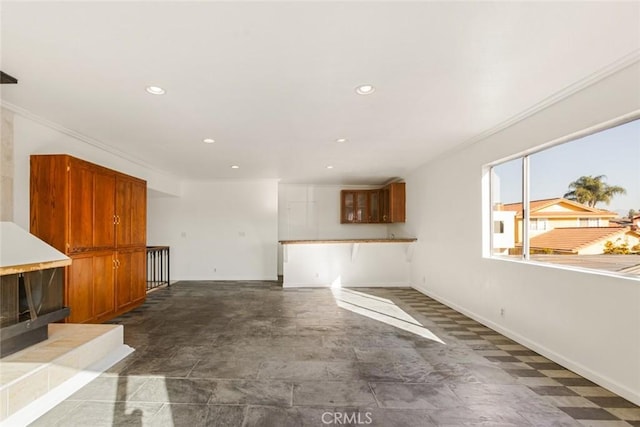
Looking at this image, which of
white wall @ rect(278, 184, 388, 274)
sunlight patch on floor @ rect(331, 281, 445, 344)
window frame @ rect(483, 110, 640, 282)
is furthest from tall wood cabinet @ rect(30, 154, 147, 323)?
window frame @ rect(483, 110, 640, 282)

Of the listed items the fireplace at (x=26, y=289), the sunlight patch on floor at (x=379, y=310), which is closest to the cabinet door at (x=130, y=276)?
the fireplace at (x=26, y=289)

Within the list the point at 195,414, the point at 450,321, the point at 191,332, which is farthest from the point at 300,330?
the point at 450,321

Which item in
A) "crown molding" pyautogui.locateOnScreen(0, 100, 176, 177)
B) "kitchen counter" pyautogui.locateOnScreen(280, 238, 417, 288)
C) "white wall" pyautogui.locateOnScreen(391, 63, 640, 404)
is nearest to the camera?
"white wall" pyautogui.locateOnScreen(391, 63, 640, 404)

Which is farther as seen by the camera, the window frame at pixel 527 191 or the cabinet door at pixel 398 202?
the cabinet door at pixel 398 202

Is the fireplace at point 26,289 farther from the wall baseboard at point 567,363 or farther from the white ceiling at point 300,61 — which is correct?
the wall baseboard at point 567,363

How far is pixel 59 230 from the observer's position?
129 inches

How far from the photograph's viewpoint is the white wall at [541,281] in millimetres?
2168

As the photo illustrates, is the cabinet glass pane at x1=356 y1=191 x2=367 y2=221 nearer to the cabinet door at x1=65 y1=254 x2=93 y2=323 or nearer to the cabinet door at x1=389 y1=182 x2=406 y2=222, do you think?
the cabinet door at x1=389 y1=182 x2=406 y2=222

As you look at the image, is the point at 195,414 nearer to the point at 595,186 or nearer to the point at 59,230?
the point at 59,230

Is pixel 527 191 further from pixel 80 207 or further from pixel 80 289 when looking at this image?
pixel 80 289

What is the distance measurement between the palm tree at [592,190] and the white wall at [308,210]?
541cm

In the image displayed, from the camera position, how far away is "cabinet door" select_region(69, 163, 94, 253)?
133 inches

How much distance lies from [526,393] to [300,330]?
7.64ft
